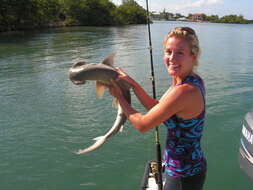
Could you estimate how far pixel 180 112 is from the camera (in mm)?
2311

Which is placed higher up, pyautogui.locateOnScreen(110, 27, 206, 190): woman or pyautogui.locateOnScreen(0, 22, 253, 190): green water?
pyautogui.locateOnScreen(110, 27, 206, 190): woman

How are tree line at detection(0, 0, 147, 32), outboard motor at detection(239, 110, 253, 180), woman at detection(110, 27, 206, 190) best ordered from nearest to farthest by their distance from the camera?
woman at detection(110, 27, 206, 190)
outboard motor at detection(239, 110, 253, 180)
tree line at detection(0, 0, 147, 32)

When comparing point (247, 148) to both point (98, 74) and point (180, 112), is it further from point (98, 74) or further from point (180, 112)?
point (98, 74)

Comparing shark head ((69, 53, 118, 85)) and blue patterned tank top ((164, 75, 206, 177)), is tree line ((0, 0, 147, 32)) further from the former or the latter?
blue patterned tank top ((164, 75, 206, 177))

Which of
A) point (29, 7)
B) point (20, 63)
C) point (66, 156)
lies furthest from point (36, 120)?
point (29, 7)

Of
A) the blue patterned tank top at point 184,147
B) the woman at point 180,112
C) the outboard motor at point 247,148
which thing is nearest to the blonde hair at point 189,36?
the woman at point 180,112

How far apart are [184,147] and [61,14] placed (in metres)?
84.5

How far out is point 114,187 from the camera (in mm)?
5426

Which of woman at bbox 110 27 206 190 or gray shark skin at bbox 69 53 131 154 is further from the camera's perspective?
gray shark skin at bbox 69 53 131 154

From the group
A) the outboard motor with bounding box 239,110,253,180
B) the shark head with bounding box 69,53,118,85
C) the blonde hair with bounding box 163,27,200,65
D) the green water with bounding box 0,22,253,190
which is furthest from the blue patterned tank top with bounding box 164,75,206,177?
the green water with bounding box 0,22,253,190

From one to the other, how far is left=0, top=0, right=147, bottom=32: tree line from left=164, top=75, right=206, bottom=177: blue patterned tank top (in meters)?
52.4

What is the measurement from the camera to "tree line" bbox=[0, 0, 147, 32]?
52969mm

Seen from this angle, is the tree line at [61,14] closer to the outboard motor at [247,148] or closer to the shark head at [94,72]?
the outboard motor at [247,148]

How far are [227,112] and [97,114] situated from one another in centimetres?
396
